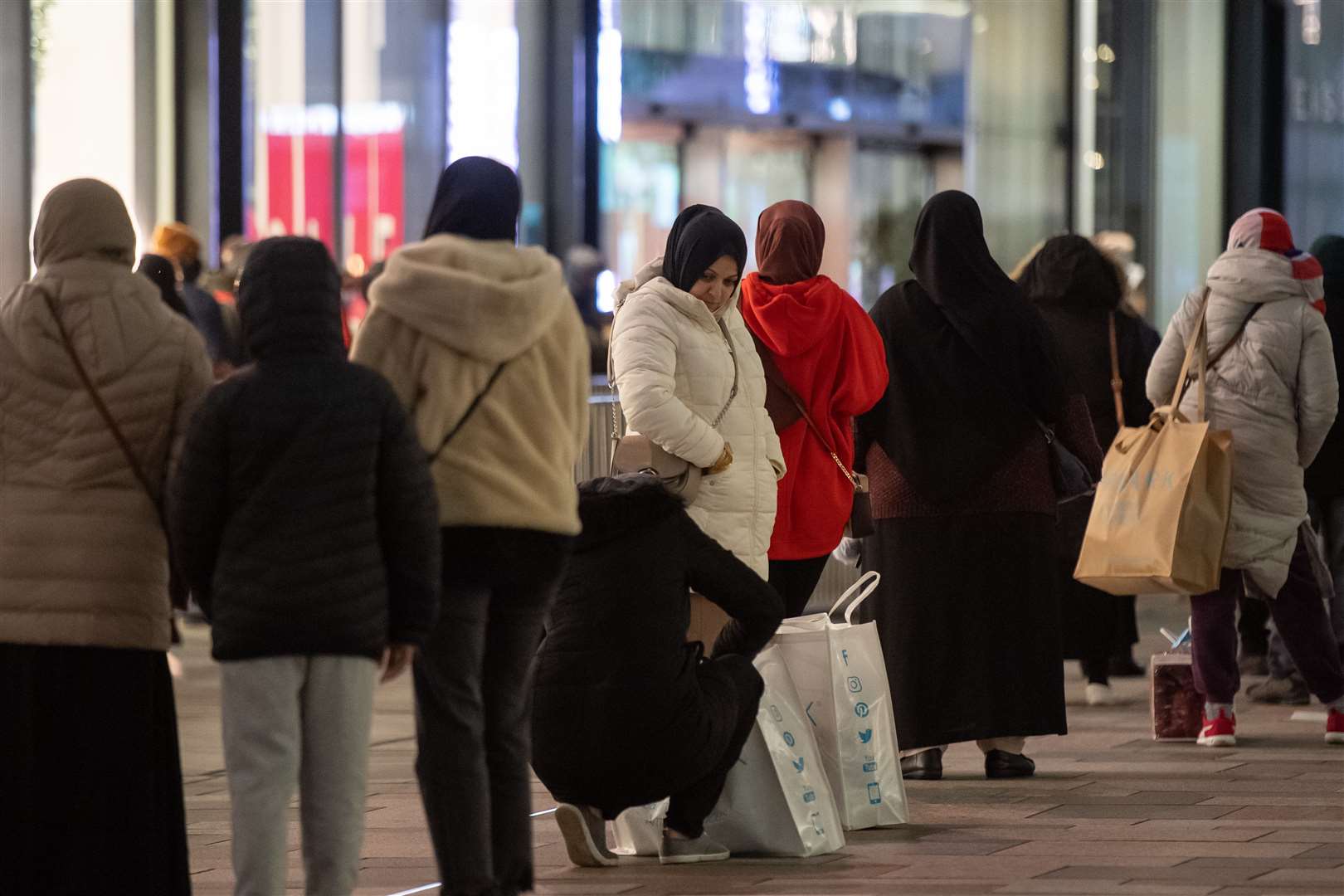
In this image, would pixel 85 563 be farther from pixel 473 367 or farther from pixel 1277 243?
pixel 1277 243

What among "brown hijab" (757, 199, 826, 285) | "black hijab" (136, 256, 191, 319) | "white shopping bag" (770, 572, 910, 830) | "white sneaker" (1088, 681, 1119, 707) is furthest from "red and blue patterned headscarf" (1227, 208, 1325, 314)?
"black hijab" (136, 256, 191, 319)

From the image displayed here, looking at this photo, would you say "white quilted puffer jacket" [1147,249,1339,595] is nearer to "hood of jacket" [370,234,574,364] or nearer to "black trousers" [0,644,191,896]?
"hood of jacket" [370,234,574,364]

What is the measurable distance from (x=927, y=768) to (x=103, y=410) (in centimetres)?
363

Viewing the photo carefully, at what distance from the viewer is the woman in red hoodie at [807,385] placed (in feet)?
23.2

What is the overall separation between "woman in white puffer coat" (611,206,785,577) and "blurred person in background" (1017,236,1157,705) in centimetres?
338

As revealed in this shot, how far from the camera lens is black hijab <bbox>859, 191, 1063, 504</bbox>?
7.30 metres

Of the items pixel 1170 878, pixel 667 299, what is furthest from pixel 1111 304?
pixel 1170 878

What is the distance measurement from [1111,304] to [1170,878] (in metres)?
4.57

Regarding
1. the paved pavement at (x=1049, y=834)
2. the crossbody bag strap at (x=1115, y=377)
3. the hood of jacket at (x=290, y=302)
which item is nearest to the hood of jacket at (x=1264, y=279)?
the crossbody bag strap at (x=1115, y=377)

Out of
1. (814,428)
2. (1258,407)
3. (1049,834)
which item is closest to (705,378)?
(814,428)

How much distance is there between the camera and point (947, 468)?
732 centimetres

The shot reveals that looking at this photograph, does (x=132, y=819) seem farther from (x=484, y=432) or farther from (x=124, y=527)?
(x=484, y=432)

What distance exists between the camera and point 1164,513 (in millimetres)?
7914

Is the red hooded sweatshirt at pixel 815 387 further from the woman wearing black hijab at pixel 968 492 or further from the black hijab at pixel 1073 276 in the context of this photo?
the black hijab at pixel 1073 276
